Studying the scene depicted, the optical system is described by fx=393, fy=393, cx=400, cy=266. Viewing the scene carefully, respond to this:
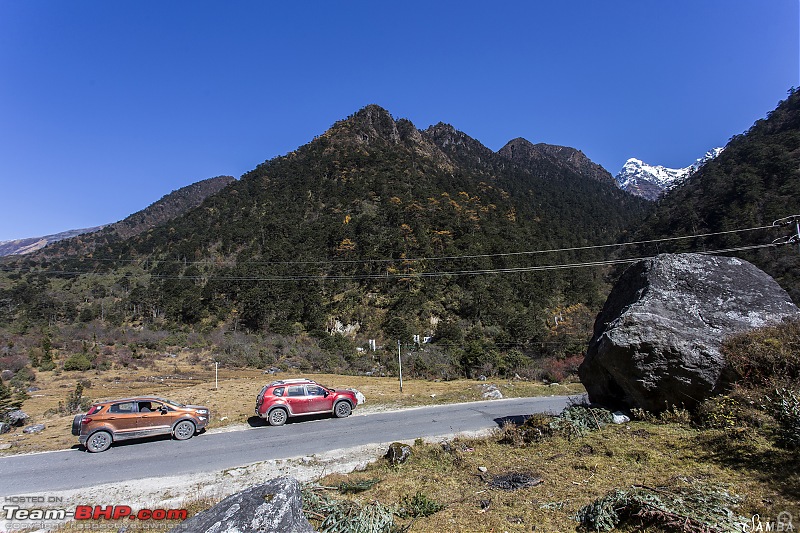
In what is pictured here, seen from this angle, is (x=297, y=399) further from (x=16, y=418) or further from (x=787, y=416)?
(x=787, y=416)

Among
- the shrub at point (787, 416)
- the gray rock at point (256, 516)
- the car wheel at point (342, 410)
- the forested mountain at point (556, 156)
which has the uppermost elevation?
the forested mountain at point (556, 156)

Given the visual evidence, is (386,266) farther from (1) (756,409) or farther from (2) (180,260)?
(1) (756,409)

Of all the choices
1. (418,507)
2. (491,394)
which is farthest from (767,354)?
(491,394)

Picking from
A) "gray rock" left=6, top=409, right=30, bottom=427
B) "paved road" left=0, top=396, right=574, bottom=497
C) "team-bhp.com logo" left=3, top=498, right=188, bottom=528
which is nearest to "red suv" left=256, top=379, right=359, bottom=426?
"paved road" left=0, top=396, right=574, bottom=497

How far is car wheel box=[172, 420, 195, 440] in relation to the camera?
1251 cm

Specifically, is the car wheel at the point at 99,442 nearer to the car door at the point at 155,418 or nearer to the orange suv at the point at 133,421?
the orange suv at the point at 133,421

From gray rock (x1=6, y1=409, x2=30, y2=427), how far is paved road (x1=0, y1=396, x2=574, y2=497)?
533cm

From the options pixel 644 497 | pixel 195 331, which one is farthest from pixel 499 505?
pixel 195 331

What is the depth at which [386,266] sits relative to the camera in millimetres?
52312

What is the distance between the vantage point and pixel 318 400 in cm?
1479

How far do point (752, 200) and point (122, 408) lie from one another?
62.5 m

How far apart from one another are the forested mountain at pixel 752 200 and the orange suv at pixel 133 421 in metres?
39.8

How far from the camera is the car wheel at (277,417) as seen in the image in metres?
14.0

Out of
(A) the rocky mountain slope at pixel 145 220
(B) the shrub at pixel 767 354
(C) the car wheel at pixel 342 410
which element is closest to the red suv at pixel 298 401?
(C) the car wheel at pixel 342 410
